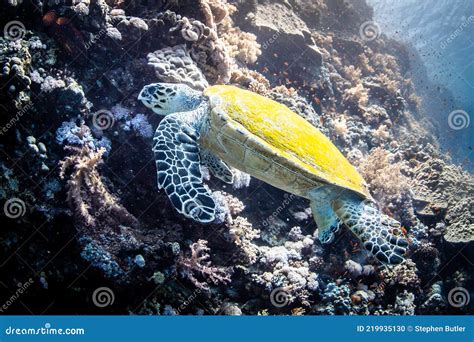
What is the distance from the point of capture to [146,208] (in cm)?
279

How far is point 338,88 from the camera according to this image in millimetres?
6605

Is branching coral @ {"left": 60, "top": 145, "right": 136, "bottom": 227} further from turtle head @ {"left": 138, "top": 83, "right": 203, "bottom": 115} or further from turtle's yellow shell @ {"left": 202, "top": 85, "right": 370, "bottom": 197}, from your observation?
turtle's yellow shell @ {"left": 202, "top": 85, "right": 370, "bottom": 197}

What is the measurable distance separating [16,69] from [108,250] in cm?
150

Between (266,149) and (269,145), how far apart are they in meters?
0.06

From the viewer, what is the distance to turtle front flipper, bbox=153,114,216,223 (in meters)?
2.10

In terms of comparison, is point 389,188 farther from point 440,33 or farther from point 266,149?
point 440,33

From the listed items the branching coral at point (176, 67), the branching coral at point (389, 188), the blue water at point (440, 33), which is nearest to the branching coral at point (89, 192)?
the branching coral at point (176, 67)

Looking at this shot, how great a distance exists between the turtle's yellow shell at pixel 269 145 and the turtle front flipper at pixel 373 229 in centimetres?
16

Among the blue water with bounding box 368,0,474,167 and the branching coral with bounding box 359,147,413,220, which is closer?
the branching coral with bounding box 359,147,413,220

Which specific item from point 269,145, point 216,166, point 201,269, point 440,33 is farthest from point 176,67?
point 440,33
